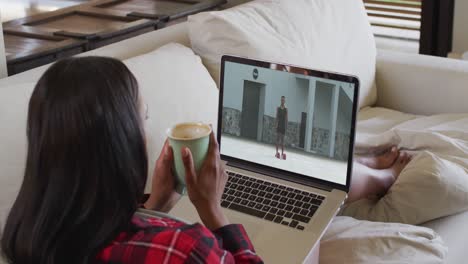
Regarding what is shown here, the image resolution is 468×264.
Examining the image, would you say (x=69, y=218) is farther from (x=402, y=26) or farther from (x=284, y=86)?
(x=402, y=26)

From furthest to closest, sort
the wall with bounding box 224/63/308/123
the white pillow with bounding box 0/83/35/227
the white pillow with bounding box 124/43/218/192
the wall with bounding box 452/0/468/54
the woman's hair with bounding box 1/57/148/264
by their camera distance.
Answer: the wall with bounding box 452/0/468/54
the white pillow with bounding box 124/43/218/192
the wall with bounding box 224/63/308/123
the white pillow with bounding box 0/83/35/227
the woman's hair with bounding box 1/57/148/264

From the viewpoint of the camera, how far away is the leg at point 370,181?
1712 millimetres

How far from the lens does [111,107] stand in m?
0.94

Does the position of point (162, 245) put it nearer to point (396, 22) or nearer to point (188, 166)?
point (188, 166)

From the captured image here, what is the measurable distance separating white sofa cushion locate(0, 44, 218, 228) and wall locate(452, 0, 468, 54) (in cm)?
180

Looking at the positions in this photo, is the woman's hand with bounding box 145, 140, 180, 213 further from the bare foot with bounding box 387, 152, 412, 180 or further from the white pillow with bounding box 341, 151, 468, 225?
the bare foot with bounding box 387, 152, 412, 180

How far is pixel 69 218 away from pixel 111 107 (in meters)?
0.17

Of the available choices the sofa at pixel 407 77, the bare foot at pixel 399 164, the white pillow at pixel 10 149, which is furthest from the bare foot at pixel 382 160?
the white pillow at pixel 10 149

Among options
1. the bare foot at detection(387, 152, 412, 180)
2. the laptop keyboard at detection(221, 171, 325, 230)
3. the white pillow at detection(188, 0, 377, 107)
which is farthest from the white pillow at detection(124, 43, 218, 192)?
the bare foot at detection(387, 152, 412, 180)

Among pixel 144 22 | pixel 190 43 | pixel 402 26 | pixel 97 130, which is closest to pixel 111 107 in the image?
pixel 97 130

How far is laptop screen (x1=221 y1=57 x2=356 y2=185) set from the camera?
4.70ft

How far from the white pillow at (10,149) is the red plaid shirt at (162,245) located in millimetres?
443

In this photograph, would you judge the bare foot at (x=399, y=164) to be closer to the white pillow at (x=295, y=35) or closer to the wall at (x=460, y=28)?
the white pillow at (x=295, y=35)

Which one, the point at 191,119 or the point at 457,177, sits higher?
the point at 191,119
